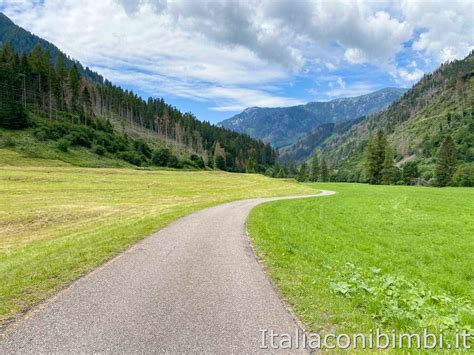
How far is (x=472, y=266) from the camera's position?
547 inches

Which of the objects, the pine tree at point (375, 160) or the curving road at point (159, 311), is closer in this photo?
the curving road at point (159, 311)

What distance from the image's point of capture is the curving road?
618cm

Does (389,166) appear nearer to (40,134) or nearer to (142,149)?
(142,149)

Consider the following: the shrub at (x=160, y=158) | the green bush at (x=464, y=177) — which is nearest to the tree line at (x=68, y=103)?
the shrub at (x=160, y=158)

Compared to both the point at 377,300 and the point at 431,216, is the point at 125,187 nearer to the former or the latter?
the point at 431,216

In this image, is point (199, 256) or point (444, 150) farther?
point (444, 150)

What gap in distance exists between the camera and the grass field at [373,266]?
763 cm

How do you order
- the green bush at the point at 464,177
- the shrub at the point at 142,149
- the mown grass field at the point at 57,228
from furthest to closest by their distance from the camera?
the shrub at the point at 142,149
the green bush at the point at 464,177
the mown grass field at the point at 57,228

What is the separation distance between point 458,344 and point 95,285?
9486mm

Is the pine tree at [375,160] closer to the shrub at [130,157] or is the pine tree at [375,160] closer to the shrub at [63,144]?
the shrub at [130,157]

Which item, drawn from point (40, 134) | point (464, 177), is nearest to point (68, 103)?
point (40, 134)

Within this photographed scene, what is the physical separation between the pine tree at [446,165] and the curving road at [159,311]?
11244 cm

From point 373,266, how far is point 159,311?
33.4 feet

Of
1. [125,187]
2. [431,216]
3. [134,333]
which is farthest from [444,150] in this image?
[134,333]
